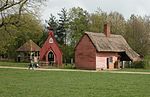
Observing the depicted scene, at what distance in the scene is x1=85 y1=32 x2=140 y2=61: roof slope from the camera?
63031 mm

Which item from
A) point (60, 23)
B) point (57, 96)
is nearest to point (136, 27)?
point (60, 23)

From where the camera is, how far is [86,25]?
101250 mm

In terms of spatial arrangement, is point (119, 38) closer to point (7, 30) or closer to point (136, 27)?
point (136, 27)

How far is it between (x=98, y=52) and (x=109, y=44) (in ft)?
13.9

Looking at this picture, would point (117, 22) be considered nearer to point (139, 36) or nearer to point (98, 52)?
point (139, 36)

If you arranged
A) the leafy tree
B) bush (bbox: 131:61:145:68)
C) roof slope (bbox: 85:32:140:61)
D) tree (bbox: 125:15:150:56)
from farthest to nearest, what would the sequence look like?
the leafy tree → tree (bbox: 125:15:150:56) → bush (bbox: 131:61:145:68) → roof slope (bbox: 85:32:140:61)

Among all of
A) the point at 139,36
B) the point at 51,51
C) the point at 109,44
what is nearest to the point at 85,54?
the point at 109,44

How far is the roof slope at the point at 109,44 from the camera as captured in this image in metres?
63.0

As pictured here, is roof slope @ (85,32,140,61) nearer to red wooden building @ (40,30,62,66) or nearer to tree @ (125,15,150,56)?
red wooden building @ (40,30,62,66)

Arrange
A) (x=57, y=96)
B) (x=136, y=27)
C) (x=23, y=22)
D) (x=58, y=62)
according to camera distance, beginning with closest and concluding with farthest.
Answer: (x=57, y=96) < (x=23, y=22) < (x=58, y=62) < (x=136, y=27)

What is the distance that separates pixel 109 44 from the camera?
6606cm

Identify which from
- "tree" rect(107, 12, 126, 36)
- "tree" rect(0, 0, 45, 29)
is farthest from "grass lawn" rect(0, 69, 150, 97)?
"tree" rect(107, 12, 126, 36)

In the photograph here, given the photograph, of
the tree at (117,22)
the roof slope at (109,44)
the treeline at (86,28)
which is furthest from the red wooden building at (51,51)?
the tree at (117,22)

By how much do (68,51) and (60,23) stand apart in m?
27.9
